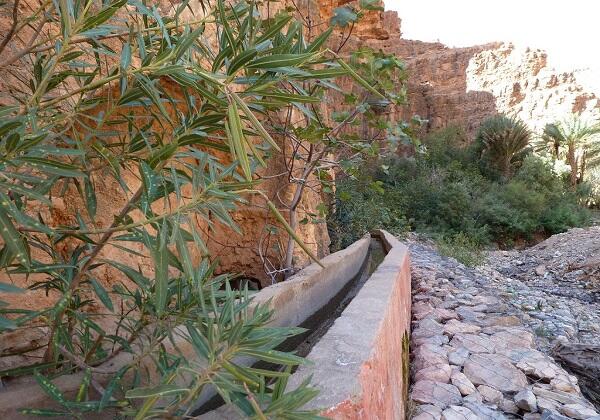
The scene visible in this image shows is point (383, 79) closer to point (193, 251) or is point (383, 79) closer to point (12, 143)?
point (193, 251)

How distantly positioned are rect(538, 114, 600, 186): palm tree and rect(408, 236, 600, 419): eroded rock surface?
18.2 m

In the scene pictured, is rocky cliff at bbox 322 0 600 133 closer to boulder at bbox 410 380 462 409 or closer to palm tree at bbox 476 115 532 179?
palm tree at bbox 476 115 532 179

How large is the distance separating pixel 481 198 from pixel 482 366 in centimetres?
1415

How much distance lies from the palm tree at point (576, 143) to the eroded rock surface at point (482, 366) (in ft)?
59.7

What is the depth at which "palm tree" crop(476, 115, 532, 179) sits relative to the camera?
1909 centimetres

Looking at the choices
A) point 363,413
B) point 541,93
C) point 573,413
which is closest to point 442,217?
point 573,413

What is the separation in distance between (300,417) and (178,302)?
1.36ft

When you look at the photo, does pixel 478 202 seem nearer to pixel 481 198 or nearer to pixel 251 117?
pixel 481 198

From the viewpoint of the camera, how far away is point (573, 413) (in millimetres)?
2156

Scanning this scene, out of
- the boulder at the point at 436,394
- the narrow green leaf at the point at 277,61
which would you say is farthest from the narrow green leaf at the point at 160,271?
the boulder at the point at 436,394

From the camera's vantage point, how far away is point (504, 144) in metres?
19.2

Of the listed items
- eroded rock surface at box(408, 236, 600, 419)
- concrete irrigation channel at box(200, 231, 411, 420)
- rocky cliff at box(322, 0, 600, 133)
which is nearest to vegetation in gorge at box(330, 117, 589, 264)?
rocky cliff at box(322, 0, 600, 133)

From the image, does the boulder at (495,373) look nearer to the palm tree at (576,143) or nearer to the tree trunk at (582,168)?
the palm tree at (576,143)

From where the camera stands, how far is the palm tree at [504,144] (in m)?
19.1
